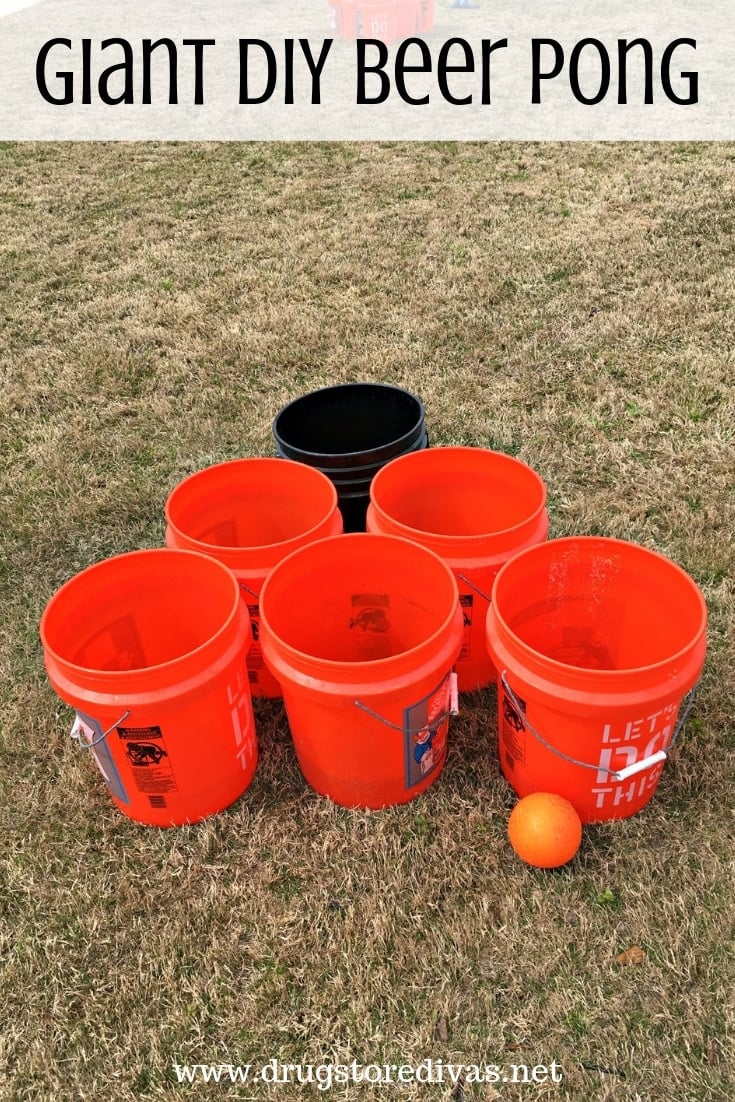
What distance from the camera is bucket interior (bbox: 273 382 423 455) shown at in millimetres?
3271

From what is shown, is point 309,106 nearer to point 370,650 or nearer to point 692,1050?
point 370,650

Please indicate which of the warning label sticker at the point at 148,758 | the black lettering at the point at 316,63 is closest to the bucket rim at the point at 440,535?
the warning label sticker at the point at 148,758

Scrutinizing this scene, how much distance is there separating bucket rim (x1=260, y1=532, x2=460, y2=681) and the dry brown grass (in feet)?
1.95

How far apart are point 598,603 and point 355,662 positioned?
808 mm

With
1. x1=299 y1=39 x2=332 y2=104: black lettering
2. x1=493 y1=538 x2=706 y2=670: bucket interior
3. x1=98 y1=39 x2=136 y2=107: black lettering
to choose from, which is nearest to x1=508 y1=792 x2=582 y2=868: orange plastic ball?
x1=493 y1=538 x2=706 y2=670: bucket interior

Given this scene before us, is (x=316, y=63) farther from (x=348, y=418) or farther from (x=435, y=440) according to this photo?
(x=348, y=418)

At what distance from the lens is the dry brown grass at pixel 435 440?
200 centimetres

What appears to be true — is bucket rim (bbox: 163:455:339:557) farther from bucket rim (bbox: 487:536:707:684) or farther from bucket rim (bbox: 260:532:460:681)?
bucket rim (bbox: 487:536:707:684)

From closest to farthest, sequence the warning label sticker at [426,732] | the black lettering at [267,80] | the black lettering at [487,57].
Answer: the warning label sticker at [426,732]
the black lettering at [487,57]
the black lettering at [267,80]

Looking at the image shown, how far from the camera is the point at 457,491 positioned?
304 cm

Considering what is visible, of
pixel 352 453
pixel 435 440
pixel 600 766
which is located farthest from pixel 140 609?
pixel 435 440

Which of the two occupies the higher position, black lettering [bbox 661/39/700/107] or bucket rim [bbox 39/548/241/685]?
black lettering [bbox 661/39/700/107]

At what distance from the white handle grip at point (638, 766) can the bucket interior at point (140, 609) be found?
3.73ft

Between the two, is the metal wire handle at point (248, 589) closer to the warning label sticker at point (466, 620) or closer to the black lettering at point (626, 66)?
the warning label sticker at point (466, 620)
